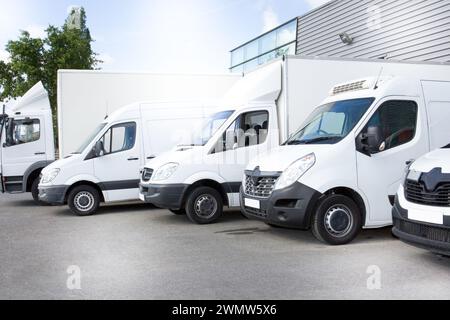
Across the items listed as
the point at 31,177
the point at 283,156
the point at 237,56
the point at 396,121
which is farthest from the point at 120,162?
the point at 237,56

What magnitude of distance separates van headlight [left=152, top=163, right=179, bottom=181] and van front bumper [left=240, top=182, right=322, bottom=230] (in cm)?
237

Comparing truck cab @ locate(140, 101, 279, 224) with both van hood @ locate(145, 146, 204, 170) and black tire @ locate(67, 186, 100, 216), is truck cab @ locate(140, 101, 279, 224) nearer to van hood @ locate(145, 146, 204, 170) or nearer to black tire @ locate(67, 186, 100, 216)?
van hood @ locate(145, 146, 204, 170)

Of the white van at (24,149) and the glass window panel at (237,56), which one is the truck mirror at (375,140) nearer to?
the white van at (24,149)

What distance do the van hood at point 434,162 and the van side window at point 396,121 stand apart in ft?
3.80

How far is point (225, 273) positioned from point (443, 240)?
220 cm

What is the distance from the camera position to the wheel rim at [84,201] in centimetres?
1072

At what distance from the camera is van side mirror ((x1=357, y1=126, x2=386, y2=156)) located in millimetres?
6770

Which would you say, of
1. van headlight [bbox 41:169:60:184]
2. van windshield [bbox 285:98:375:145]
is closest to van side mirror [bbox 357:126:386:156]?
van windshield [bbox 285:98:375:145]

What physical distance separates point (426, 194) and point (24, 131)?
407 inches

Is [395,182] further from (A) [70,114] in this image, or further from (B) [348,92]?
(A) [70,114]

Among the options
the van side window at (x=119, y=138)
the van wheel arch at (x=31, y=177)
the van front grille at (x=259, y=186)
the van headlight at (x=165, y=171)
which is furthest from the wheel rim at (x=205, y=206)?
the van wheel arch at (x=31, y=177)
